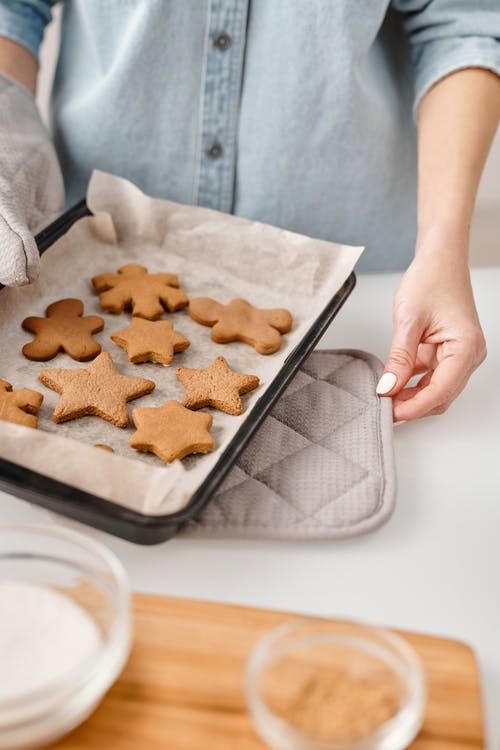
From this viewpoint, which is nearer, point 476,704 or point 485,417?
point 476,704

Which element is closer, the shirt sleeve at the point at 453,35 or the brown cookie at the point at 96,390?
the brown cookie at the point at 96,390

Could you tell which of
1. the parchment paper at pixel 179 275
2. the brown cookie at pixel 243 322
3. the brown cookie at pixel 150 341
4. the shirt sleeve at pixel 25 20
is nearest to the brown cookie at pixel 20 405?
the parchment paper at pixel 179 275

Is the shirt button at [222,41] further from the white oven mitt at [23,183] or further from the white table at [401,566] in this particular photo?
the white table at [401,566]

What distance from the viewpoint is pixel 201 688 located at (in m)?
0.62

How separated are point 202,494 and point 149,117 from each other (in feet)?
2.37

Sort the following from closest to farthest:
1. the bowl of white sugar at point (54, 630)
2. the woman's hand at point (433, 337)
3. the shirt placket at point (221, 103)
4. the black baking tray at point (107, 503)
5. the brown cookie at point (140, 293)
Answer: the bowl of white sugar at point (54, 630) → the black baking tray at point (107, 503) → the woman's hand at point (433, 337) → the brown cookie at point (140, 293) → the shirt placket at point (221, 103)

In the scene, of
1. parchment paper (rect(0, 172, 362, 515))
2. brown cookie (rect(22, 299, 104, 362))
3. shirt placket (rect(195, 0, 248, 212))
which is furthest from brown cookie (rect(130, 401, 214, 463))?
shirt placket (rect(195, 0, 248, 212))

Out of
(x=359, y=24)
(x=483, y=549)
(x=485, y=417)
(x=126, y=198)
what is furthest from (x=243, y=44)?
(x=483, y=549)

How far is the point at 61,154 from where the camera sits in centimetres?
138

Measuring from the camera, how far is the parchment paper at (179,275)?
0.96 metres

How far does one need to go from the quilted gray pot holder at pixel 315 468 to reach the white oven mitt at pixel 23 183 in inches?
13.5

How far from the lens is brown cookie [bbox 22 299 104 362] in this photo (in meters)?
1.02

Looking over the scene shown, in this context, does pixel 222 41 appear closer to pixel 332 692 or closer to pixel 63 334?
pixel 63 334

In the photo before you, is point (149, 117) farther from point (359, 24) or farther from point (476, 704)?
point (476, 704)
